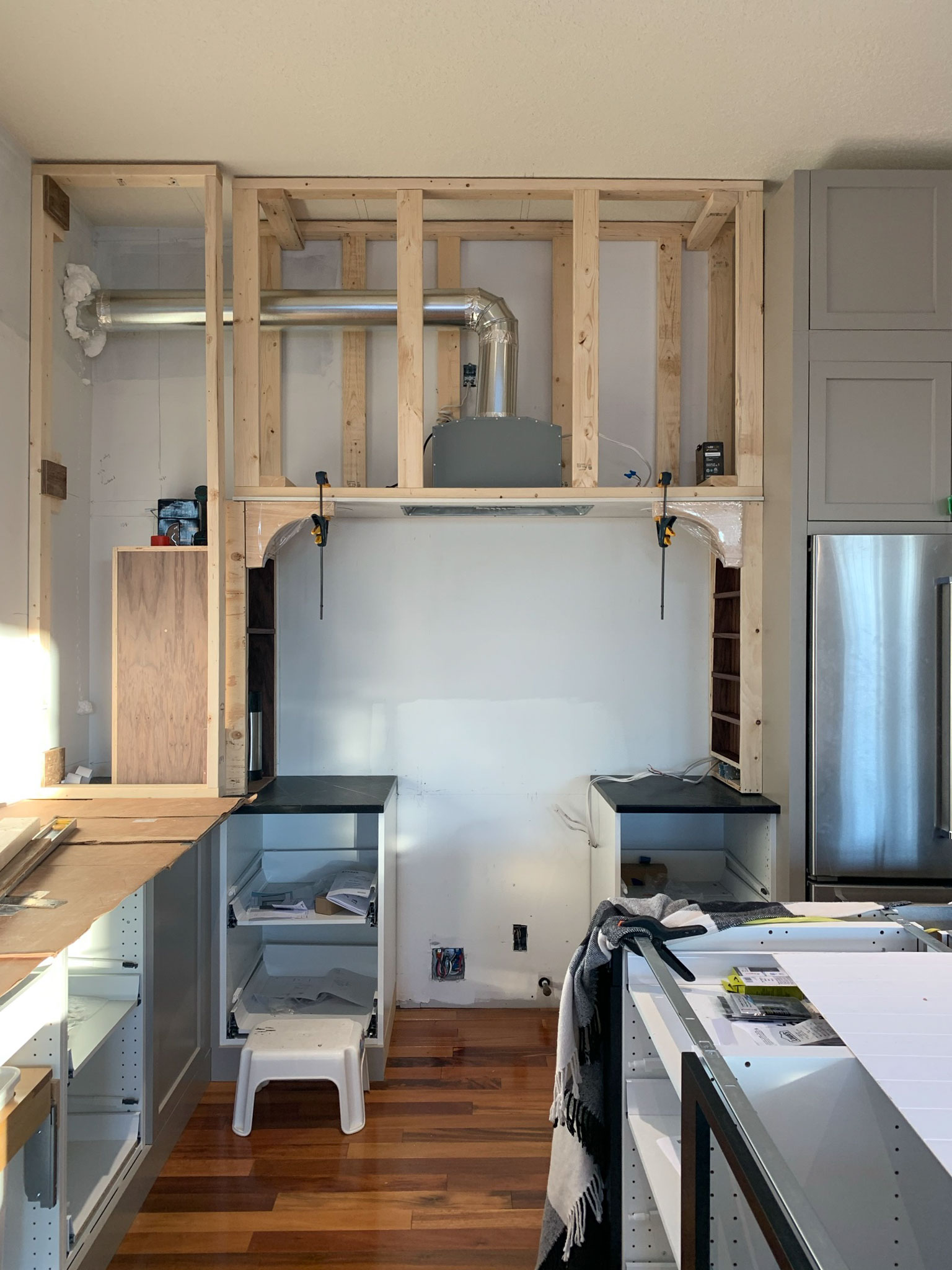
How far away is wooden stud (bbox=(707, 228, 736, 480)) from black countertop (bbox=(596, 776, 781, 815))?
4.34ft

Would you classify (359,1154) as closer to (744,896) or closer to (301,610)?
(744,896)

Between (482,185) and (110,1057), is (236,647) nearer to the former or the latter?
(110,1057)

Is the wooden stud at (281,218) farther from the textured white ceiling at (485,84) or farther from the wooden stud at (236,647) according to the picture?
the wooden stud at (236,647)

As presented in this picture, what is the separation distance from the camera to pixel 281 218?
10.3 ft

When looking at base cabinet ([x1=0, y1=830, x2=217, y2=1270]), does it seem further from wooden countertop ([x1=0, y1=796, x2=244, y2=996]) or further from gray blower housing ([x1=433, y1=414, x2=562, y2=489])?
gray blower housing ([x1=433, y1=414, x2=562, y2=489])

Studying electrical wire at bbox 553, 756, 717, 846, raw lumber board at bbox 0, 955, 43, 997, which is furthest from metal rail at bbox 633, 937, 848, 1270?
electrical wire at bbox 553, 756, 717, 846

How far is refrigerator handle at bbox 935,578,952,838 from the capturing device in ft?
8.65

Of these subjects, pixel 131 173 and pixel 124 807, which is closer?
pixel 124 807

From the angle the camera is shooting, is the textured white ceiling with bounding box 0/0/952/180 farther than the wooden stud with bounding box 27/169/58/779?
No

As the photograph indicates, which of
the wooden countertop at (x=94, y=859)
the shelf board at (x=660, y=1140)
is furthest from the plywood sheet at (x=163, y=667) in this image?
the shelf board at (x=660, y=1140)

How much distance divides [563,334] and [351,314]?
821 millimetres

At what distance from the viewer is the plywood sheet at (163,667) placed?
291cm

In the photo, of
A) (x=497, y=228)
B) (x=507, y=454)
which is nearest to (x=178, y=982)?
(x=507, y=454)

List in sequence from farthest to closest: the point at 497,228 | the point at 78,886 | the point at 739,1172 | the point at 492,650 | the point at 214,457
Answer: the point at 492,650 < the point at 497,228 < the point at 214,457 < the point at 78,886 < the point at 739,1172
